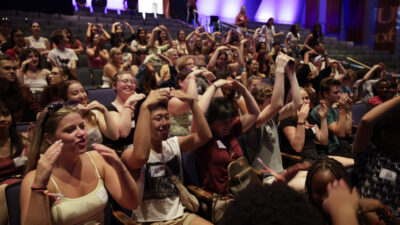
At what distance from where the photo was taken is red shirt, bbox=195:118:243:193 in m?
1.90

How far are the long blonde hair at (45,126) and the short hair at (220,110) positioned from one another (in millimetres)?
877

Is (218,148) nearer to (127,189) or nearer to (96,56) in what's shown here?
(127,189)

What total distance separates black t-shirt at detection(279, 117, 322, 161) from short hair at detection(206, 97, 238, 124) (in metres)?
0.66

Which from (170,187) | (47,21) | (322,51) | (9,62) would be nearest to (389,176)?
(170,187)

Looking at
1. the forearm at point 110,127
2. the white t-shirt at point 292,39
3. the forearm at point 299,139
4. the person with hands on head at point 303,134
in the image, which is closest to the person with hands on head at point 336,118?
the person with hands on head at point 303,134

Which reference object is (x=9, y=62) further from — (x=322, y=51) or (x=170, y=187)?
(x=322, y=51)

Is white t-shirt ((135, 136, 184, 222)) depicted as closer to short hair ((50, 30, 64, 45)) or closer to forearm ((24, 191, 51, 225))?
forearm ((24, 191, 51, 225))

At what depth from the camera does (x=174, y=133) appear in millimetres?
2504

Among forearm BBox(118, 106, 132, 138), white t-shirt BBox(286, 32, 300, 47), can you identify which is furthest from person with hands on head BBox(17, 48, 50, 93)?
white t-shirt BBox(286, 32, 300, 47)

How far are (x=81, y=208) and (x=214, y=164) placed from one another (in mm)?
850

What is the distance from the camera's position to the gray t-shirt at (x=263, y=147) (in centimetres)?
227

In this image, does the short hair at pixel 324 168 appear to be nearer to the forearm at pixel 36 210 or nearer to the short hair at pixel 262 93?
the forearm at pixel 36 210

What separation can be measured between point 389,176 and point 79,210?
4.81 feet

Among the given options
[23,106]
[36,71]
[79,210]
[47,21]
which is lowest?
[79,210]
